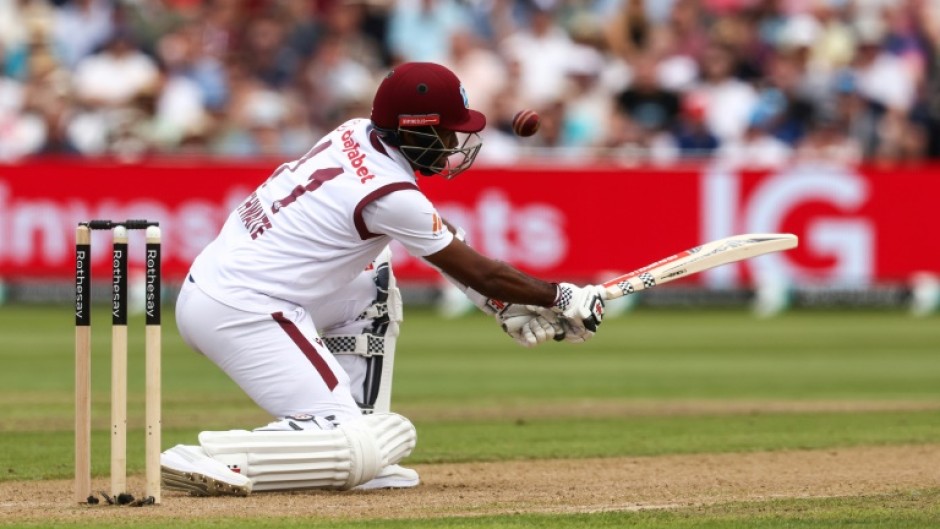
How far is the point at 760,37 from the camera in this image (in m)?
21.4

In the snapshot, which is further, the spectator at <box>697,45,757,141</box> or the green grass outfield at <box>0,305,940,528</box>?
the spectator at <box>697,45,757,141</box>

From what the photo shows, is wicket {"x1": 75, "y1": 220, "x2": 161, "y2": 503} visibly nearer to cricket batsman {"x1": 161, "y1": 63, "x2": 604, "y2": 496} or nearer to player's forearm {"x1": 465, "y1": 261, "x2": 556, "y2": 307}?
cricket batsman {"x1": 161, "y1": 63, "x2": 604, "y2": 496}

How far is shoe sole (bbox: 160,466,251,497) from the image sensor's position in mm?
7012

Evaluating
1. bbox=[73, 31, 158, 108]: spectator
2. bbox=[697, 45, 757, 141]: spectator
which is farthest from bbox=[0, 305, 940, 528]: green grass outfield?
bbox=[73, 31, 158, 108]: spectator

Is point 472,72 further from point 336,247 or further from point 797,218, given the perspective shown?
point 336,247

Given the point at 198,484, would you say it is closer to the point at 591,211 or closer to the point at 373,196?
the point at 373,196

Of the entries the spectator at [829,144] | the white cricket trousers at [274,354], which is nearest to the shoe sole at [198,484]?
the white cricket trousers at [274,354]

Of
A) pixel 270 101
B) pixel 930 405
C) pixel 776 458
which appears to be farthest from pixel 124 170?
pixel 776 458

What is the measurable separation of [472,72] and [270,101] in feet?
8.03

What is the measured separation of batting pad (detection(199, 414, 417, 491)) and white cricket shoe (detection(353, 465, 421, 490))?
0.31 m

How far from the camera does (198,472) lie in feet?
23.0

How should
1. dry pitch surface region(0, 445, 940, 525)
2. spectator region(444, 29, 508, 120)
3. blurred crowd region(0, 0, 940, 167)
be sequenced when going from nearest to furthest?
dry pitch surface region(0, 445, 940, 525)
blurred crowd region(0, 0, 940, 167)
spectator region(444, 29, 508, 120)

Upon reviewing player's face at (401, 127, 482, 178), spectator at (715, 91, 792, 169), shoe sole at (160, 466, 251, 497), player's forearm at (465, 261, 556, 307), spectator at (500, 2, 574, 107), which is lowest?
shoe sole at (160, 466, 251, 497)

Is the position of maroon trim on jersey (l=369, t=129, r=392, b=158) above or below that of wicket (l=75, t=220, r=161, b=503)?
above
